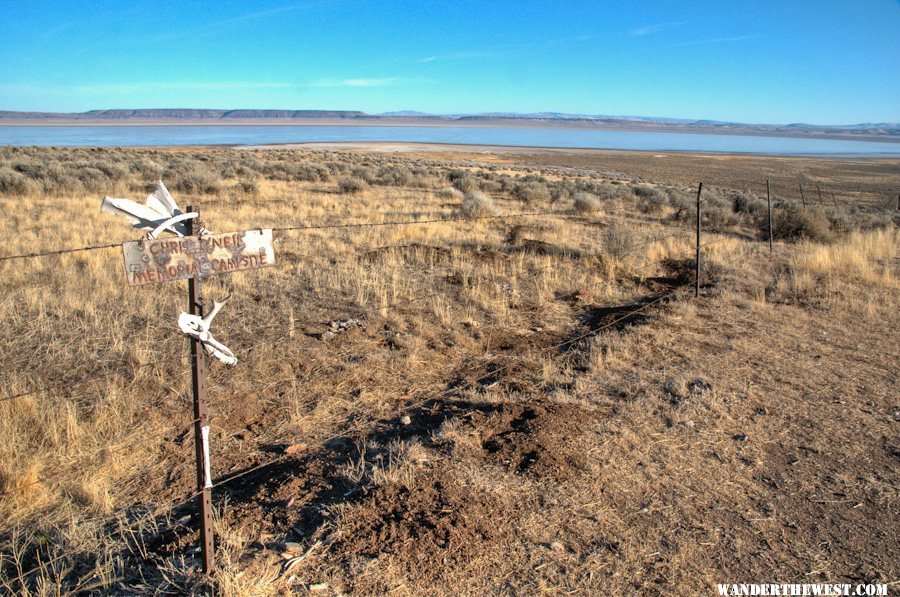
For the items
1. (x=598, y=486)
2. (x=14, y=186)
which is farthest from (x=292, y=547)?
(x=14, y=186)

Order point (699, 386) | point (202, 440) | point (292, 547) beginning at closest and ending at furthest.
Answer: point (202, 440)
point (292, 547)
point (699, 386)

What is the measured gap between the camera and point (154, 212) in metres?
2.78

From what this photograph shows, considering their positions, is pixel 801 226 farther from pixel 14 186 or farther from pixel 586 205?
pixel 14 186

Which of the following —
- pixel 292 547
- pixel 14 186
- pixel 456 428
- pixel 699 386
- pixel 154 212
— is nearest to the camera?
pixel 154 212

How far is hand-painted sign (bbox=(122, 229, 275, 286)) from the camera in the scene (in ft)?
8.68

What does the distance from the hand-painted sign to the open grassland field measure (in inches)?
63.3

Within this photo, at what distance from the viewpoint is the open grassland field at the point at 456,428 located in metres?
3.45

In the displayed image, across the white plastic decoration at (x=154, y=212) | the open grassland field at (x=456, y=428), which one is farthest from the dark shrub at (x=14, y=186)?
the white plastic decoration at (x=154, y=212)

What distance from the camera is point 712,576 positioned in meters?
3.38

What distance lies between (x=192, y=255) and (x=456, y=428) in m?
2.81

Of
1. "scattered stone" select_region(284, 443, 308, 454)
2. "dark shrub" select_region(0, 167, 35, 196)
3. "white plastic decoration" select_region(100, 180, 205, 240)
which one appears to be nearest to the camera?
"white plastic decoration" select_region(100, 180, 205, 240)

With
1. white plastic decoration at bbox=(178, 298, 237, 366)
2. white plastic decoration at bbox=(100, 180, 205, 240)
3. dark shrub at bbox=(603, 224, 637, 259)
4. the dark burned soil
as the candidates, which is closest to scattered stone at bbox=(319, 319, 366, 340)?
the dark burned soil

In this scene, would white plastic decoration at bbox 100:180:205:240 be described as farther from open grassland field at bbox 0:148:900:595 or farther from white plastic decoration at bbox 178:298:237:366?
open grassland field at bbox 0:148:900:595

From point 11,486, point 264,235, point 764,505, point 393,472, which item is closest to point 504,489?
point 393,472
